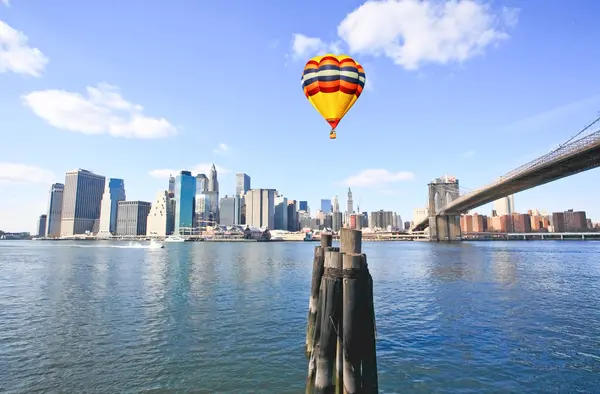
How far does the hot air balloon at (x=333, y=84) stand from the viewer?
60.7ft

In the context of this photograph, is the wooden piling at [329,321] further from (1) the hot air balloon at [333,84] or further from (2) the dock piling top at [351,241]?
(1) the hot air balloon at [333,84]

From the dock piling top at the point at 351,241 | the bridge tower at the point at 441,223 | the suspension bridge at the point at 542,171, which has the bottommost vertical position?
the dock piling top at the point at 351,241

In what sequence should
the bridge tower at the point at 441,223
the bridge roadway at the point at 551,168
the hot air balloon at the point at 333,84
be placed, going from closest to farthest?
the hot air balloon at the point at 333,84, the bridge roadway at the point at 551,168, the bridge tower at the point at 441,223

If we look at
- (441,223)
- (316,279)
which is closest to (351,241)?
(316,279)

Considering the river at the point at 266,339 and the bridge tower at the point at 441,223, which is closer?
the river at the point at 266,339

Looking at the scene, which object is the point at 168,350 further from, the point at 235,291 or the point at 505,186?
the point at 505,186

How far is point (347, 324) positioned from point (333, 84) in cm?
1458

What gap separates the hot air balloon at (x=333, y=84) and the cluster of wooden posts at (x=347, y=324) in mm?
12915

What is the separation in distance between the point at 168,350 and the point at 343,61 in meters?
15.9

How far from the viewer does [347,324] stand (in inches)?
266

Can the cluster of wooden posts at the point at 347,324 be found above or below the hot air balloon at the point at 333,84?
below

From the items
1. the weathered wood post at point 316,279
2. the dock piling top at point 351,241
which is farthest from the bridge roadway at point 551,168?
the dock piling top at point 351,241

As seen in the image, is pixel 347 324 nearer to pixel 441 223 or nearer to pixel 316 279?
pixel 316 279

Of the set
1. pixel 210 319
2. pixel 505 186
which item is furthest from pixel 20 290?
pixel 505 186
